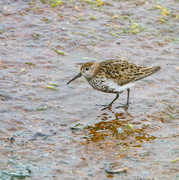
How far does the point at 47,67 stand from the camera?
1023 centimetres

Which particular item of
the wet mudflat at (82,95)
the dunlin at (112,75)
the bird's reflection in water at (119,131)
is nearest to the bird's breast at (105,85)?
the dunlin at (112,75)

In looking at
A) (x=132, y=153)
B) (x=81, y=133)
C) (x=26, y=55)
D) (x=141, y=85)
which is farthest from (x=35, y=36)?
(x=132, y=153)

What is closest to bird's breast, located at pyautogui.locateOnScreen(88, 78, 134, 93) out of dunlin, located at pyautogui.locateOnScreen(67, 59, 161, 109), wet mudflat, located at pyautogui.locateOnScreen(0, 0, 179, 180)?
dunlin, located at pyautogui.locateOnScreen(67, 59, 161, 109)

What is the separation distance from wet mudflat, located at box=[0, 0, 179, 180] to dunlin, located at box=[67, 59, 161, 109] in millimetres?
507

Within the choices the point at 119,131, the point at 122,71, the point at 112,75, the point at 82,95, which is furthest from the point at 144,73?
the point at 119,131

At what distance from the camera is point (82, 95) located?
938cm

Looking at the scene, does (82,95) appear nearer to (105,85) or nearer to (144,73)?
(105,85)

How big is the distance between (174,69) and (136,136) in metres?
3.57

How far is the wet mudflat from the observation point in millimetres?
6852

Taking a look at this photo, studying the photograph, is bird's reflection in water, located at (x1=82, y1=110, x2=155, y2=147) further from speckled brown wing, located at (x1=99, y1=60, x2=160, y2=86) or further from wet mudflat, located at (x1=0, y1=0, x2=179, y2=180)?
speckled brown wing, located at (x1=99, y1=60, x2=160, y2=86)

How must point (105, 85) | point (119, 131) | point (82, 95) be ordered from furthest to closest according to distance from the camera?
point (82, 95)
point (105, 85)
point (119, 131)

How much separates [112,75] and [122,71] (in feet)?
1.09

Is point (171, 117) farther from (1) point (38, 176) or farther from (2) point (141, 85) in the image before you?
(1) point (38, 176)

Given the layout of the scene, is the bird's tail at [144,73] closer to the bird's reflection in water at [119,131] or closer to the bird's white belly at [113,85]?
the bird's white belly at [113,85]
